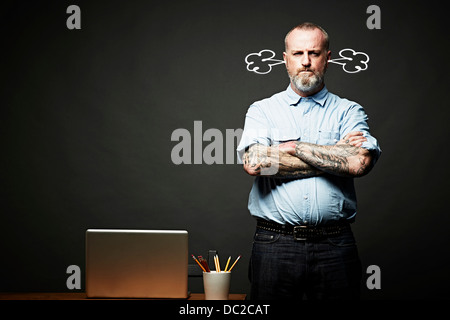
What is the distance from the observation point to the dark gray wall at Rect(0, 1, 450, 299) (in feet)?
11.5

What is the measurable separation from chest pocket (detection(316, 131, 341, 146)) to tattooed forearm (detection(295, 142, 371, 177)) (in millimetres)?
104

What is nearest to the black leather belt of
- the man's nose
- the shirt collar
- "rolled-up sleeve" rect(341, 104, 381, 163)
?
"rolled-up sleeve" rect(341, 104, 381, 163)

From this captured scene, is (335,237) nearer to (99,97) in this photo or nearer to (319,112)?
(319,112)

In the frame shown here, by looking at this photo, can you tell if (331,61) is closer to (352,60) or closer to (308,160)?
(352,60)

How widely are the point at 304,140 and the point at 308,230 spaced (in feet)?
1.44

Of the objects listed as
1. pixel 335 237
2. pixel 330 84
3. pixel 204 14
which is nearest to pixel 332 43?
pixel 330 84

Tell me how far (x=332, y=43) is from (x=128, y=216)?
1903 millimetres

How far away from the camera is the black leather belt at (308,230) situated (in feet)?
6.95

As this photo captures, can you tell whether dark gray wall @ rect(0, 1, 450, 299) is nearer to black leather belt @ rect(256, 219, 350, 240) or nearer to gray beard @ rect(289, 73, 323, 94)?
gray beard @ rect(289, 73, 323, 94)

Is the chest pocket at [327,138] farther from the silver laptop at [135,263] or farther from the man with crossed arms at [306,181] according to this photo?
the silver laptop at [135,263]

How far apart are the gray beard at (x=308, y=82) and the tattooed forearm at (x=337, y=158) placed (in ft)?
0.99

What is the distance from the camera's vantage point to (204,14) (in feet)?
11.8

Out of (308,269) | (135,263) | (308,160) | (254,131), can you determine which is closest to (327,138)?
(308,160)
